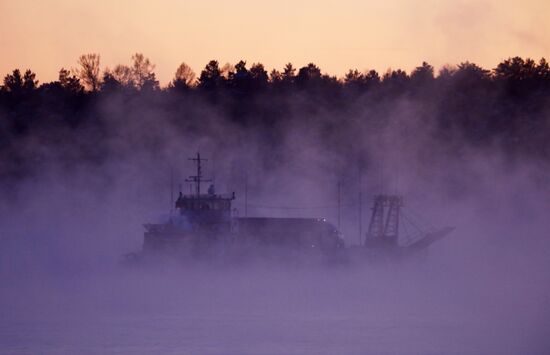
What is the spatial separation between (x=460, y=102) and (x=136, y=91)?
2210 centimetres

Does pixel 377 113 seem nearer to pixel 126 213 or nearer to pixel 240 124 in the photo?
pixel 240 124

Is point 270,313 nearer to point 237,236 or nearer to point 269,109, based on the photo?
point 237,236

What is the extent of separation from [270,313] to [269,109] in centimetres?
4568

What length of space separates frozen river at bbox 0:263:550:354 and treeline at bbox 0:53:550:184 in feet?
83.8

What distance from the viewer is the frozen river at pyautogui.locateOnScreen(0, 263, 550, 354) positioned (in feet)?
142

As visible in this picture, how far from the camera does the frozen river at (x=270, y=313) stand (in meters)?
43.2

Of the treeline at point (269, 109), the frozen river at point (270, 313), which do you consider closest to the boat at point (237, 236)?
the frozen river at point (270, 313)

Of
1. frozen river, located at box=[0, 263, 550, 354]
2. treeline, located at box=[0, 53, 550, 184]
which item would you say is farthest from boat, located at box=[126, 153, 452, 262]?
treeline, located at box=[0, 53, 550, 184]

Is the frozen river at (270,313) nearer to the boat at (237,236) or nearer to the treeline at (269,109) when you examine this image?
the boat at (237,236)

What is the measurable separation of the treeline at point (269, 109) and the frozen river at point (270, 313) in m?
25.5

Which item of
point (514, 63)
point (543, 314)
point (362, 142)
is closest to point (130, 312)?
point (543, 314)

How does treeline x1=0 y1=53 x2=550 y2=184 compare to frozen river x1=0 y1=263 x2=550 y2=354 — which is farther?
treeline x1=0 y1=53 x2=550 y2=184

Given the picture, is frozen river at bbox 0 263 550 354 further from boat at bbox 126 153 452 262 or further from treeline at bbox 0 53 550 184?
treeline at bbox 0 53 550 184

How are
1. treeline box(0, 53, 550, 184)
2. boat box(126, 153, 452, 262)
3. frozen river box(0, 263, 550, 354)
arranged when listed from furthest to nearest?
1. treeline box(0, 53, 550, 184)
2. boat box(126, 153, 452, 262)
3. frozen river box(0, 263, 550, 354)
